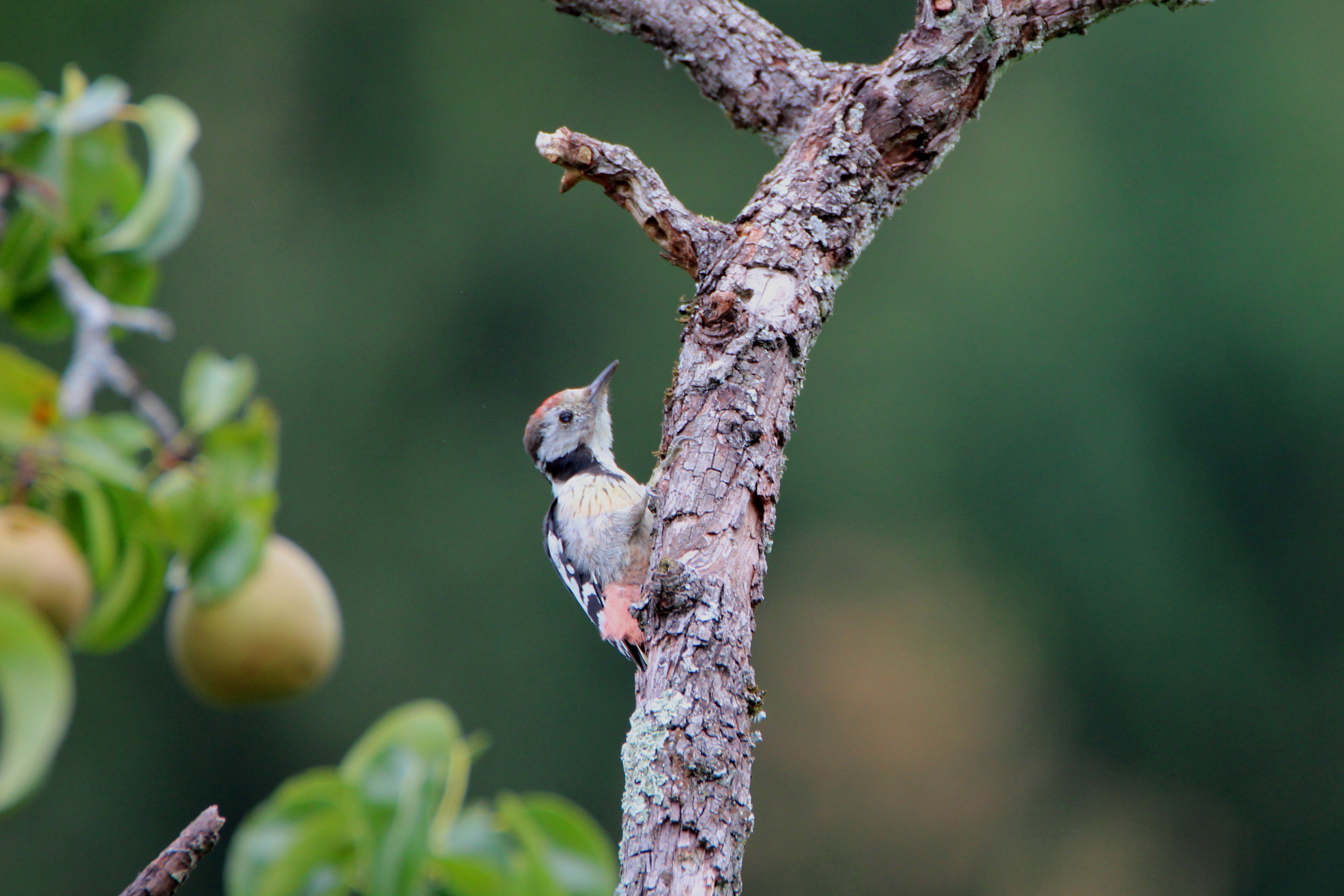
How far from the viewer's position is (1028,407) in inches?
417

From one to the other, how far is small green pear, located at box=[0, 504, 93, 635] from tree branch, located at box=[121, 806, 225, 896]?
0.99 metres

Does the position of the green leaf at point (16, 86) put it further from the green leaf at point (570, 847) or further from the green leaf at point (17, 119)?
the green leaf at point (570, 847)

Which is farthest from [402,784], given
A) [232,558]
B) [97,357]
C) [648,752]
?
[648,752]

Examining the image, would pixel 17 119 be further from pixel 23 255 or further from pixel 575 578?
pixel 575 578

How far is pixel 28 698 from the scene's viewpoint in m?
0.68

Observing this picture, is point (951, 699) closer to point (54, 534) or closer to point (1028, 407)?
point (1028, 407)

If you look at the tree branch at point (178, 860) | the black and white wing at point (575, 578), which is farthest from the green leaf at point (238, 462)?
the black and white wing at point (575, 578)

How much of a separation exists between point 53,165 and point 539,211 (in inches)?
414

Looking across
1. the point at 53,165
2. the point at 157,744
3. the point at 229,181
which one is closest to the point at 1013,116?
the point at 229,181

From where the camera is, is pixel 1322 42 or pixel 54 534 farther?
pixel 1322 42

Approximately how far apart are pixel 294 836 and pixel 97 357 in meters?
0.32

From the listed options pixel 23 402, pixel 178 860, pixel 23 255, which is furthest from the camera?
pixel 178 860

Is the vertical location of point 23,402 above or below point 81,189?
below

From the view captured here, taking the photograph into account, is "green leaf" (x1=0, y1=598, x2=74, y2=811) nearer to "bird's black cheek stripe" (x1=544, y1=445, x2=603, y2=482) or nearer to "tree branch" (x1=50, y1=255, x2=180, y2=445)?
"tree branch" (x1=50, y1=255, x2=180, y2=445)
